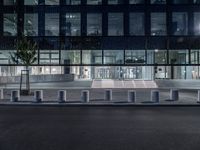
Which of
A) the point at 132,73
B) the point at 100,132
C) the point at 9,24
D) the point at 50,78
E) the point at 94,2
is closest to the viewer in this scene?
the point at 100,132

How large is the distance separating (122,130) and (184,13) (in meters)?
35.8

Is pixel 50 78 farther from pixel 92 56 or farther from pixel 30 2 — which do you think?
pixel 30 2

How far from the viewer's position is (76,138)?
9.59m

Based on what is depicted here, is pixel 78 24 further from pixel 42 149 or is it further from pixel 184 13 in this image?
pixel 42 149

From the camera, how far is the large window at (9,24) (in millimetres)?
44250

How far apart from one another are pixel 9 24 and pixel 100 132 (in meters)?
37.0

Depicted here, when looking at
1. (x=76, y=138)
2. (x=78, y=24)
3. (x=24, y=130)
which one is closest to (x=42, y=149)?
(x=76, y=138)

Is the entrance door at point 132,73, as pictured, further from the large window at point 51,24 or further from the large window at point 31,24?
the large window at point 31,24

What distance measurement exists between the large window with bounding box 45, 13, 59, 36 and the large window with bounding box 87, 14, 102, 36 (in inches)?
174

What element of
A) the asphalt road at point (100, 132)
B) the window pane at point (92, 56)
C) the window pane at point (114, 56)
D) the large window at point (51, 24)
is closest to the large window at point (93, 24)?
the window pane at point (92, 56)

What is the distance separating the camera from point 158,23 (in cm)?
4388

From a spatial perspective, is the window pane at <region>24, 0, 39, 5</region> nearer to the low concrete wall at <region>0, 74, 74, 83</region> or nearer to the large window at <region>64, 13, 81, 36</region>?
the large window at <region>64, 13, 81, 36</region>

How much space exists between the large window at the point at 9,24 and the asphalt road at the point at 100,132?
3141 cm

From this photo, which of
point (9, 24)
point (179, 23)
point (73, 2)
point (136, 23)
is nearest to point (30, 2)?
point (9, 24)
